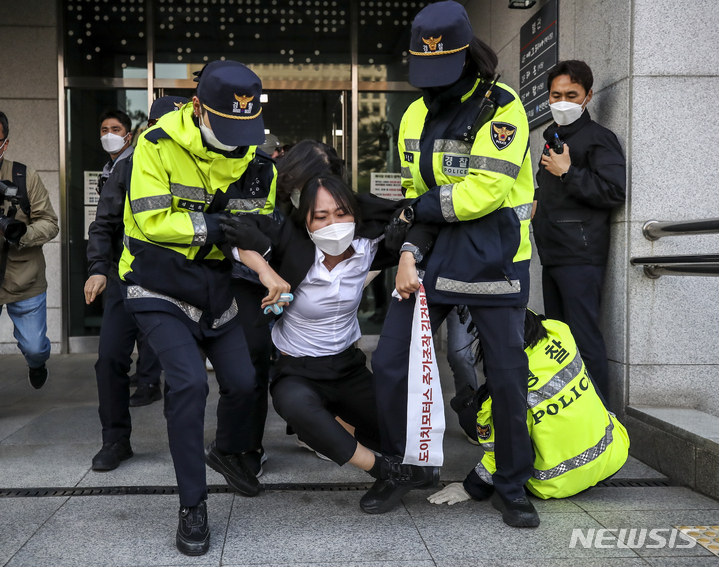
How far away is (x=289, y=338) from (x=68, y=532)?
1178 millimetres

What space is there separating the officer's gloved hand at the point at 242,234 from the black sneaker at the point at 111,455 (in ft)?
4.77

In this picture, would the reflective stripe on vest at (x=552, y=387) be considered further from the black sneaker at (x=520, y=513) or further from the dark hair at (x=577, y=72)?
the dark hair at (x=577, y=72)

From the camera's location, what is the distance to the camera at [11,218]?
4141 mm

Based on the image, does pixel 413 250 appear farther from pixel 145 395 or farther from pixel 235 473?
pixel 145 395

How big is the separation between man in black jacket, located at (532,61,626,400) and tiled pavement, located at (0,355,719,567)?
0.77 meters

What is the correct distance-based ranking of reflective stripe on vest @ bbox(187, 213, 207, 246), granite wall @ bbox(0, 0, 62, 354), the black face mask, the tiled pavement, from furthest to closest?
granite wall @ bbox(0, 0, 62, 354) < the black face mask < reflective stripe on vest @ bbox(187, 213, 207, 246) < the tiled pavement

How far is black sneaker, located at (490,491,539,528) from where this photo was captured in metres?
2.73

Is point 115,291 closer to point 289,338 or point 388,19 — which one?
point 289,338

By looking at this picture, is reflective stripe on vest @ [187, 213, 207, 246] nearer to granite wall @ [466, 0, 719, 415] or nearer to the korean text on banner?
the korean text on banner

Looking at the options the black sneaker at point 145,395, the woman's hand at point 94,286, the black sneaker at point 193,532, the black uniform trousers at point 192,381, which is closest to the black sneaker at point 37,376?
the black sneaker at point 145,395

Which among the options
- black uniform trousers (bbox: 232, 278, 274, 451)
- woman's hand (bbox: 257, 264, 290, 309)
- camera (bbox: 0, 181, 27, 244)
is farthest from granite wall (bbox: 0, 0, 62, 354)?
woman's hand (bbox: 257, 264, 290, 309)

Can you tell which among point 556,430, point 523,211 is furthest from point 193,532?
point 523,211

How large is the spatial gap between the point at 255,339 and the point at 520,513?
142 cm

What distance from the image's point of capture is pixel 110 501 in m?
3.03
